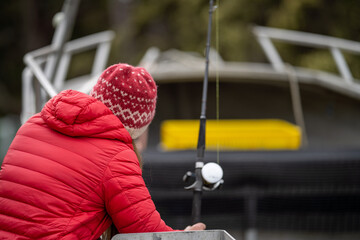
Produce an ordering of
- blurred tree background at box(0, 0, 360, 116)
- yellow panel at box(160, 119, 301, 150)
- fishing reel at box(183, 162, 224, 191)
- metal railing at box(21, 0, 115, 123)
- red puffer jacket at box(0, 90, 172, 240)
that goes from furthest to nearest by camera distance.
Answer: blurred tree background at box(0, 0, 360, 116)
yellow panel at box(160, 119, 301, 150)
metal railing at box(21, 0, 115, 123)
fishing reel at box(183, 162, 224, 191)
red puffer jacket at box(0, 90, 172, 240)

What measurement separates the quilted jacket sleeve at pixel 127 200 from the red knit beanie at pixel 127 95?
229 millimetres

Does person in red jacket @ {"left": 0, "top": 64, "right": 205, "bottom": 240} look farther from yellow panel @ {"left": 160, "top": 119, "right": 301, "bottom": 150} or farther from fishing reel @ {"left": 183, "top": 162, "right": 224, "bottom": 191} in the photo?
yellow panel @ {"left": 160, "top": 119, "right": 301, "bottom": 150}

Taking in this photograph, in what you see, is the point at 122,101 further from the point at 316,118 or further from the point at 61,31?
the point at 316,118

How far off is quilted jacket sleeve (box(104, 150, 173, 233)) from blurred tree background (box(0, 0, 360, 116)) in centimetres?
994

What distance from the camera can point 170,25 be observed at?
18.9 metres

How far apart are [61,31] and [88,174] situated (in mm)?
2910

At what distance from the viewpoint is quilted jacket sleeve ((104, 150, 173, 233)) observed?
167cm

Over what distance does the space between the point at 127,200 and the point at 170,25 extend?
17.7 meters

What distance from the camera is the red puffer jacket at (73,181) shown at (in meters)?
1.64

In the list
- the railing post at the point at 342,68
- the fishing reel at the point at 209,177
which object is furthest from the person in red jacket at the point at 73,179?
the railing post at the point at 342,68

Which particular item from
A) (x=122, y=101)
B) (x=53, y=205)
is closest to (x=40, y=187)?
(x=53, y=205)

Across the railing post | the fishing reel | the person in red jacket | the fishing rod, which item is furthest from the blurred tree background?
the person in red jacket

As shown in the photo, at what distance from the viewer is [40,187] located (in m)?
1.66

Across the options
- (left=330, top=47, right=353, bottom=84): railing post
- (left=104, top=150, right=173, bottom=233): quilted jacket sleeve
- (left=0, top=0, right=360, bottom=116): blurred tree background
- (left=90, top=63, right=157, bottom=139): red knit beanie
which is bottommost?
(left=104, top=150, right=173, bottom=233): quilted jacket sleeve
